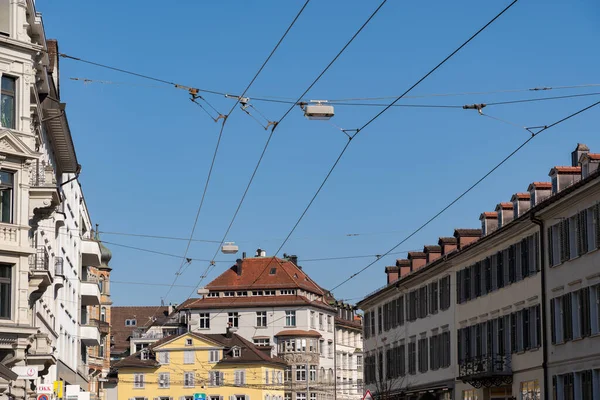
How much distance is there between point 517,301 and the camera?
160 feet

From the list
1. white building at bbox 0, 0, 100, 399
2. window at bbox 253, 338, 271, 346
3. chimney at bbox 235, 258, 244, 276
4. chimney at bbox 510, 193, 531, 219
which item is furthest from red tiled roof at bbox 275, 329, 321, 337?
white building at bbox 0, 0, 100, 399

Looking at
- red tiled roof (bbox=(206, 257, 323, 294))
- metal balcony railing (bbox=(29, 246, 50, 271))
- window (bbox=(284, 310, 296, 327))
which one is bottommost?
metal balcony railing (bbox=(29, 246, 50, 271))

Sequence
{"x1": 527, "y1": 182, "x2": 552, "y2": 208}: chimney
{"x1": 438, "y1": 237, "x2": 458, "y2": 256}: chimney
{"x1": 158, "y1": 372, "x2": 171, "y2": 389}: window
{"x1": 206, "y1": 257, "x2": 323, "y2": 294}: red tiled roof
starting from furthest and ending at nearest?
{"x1": 206, "y1": 257, "x2": 323, "y2": 294}: red tiled roof → {"x1": 158, "y1": 372, "x2": 171, "y2": 389}: window → {"x1": 438, "y1": 237, "x2": 458, "y2": 256}: chimney → {"x1": 527, "y1": 182, "x2": 552, "y2": 208}: chimney

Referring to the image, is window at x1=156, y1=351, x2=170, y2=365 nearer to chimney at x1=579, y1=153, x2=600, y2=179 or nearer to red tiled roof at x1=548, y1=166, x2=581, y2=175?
red tiled roof at x1=548, y1=166, x2=581, y2=175

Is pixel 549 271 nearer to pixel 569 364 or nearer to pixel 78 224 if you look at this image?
pixel 569 364

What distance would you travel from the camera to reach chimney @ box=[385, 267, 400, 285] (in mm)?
75188

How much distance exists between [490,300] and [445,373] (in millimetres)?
8628

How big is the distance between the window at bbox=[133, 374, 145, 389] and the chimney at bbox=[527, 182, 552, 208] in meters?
78.1

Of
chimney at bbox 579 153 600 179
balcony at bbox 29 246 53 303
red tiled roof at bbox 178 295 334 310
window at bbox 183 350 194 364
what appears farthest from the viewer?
red tiled roof at bbox 178 295 334 310

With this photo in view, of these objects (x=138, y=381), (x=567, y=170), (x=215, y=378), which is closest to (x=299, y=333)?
(x=215, y=378)

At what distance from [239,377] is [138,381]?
32.6 ft

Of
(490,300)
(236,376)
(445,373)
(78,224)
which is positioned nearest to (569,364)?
(490,300)

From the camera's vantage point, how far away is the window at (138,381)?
12050 cm

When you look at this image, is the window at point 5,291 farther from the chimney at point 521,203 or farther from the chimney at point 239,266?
the chimney at point 239,266
